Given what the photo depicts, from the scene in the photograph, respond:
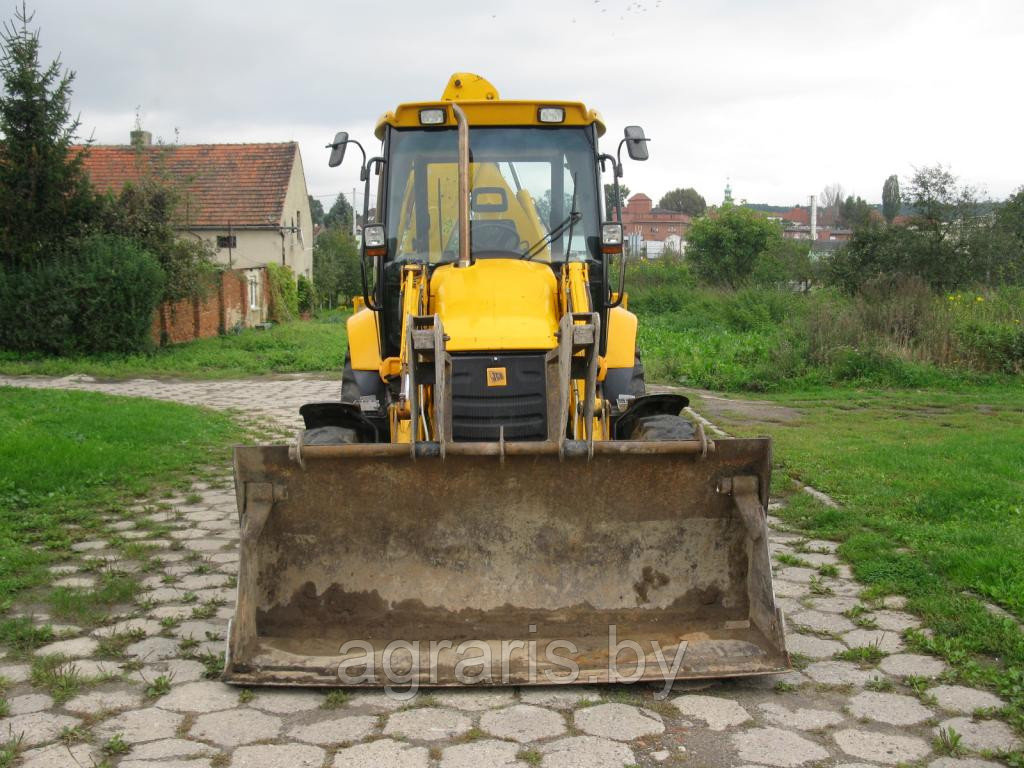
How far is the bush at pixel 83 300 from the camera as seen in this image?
64.5ft

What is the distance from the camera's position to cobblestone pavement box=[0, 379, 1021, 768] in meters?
3.79

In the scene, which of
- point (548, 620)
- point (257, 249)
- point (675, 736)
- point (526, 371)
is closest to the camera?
point (675, 736)

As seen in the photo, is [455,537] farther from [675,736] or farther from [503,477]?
[675,736]

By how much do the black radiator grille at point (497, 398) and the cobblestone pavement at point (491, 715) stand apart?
137 centimetres

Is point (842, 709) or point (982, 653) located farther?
point (982, 653)

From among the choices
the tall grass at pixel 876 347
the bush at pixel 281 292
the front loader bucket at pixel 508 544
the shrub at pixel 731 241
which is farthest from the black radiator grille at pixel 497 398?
the shrub at pixel 731 241

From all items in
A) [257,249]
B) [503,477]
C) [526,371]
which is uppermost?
[257,249]

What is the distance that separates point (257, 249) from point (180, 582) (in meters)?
31.0

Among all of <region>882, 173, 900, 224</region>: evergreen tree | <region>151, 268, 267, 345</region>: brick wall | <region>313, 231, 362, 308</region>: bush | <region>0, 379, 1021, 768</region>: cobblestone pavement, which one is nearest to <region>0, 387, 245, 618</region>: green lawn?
<region>0, 379, 1021, 768</region>: cobblestone pavement

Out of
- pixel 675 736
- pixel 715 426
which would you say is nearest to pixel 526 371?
pixel 675 736

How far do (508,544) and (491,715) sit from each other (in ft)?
2.87

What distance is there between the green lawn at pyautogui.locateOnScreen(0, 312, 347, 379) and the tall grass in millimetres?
6900

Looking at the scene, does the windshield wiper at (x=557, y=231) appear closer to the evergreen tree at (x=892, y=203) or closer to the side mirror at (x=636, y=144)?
the side mirror at (x=636, y=144)

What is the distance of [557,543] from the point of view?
4820 mm
